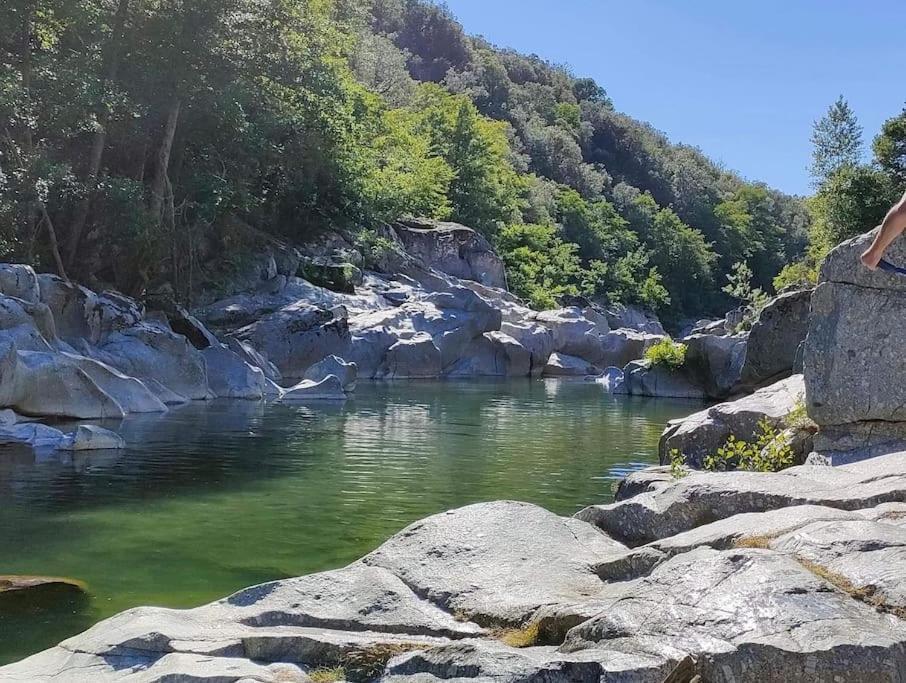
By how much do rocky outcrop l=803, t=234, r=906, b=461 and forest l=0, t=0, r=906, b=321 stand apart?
23.3 m

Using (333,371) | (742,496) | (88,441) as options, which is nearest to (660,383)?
(333,371)

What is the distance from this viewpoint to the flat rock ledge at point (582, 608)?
4422mm

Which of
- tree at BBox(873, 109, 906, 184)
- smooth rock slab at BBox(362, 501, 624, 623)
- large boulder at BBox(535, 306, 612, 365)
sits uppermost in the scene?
tree at BBox(873, 109, 906, 184)

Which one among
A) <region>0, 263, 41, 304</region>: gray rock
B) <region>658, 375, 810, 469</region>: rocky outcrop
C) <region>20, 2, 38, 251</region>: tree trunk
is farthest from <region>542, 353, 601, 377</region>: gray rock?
<region>658, 375, 810, 469</region>: rocky outcrop

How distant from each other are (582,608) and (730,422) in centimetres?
782

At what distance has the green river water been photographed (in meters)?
9.63

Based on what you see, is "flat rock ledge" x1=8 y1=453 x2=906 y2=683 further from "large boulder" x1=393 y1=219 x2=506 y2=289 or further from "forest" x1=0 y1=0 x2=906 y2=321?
"large boulder" x1=393 y1=219 x2=506 y2=289

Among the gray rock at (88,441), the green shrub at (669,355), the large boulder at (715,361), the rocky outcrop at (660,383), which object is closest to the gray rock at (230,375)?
the gray rock at (88,441)

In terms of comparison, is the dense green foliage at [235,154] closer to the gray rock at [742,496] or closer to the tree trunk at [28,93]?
the tree trunk at [28,93]

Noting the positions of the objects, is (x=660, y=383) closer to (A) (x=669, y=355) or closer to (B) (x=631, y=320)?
(A) (x=669, y=355)

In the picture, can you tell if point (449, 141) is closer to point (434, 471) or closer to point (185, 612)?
point (434, 471)

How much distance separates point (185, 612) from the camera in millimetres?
6156

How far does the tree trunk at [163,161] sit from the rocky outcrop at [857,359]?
27.7m

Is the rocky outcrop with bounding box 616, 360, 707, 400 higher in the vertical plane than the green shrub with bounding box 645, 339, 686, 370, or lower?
lower
